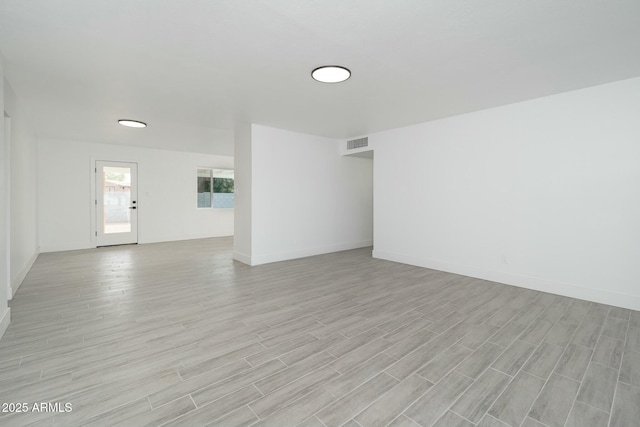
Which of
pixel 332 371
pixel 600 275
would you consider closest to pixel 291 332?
pixel 332 371

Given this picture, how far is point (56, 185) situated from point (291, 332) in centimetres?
734

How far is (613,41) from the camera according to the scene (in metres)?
2.40

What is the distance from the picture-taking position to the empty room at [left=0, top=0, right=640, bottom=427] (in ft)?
5.88

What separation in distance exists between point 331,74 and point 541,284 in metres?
3.81

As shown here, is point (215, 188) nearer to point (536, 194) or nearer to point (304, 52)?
point (304, 52)

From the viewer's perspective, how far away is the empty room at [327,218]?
1.79 meters

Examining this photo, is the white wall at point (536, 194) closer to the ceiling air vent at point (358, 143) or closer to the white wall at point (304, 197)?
the ceiling air vent at point (358, 143)

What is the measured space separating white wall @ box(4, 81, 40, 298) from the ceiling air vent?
5403 mm

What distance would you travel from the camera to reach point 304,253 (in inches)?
236

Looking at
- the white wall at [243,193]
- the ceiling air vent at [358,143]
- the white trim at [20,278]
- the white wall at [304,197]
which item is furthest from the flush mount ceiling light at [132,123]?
the ceiling air vent at [358,143]

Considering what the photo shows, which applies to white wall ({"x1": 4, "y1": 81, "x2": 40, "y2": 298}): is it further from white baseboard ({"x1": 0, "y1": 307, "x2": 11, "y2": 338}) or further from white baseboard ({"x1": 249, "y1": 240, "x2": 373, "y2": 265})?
white baseboard ({"x1": 249, "y1": 240, "x2": 373, "y2": 265})

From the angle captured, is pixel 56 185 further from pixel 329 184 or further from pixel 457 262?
pixel 457 262

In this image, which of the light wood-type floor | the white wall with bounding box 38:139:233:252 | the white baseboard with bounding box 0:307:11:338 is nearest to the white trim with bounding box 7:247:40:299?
the light wood-type floor

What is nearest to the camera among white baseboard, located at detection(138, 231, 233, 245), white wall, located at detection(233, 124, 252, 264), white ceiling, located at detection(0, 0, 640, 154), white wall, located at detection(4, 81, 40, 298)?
white ceiling, located at detection(0, 0, 640, 154)
